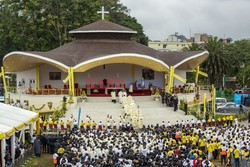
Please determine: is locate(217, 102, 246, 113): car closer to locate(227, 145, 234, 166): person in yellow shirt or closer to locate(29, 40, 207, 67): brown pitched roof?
locate(29, 40, 207, 67): brown pitched roof

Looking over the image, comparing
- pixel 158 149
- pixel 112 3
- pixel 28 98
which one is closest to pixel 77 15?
pixel 112 3

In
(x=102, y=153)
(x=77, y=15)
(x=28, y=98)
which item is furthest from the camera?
(x=77, y=15)

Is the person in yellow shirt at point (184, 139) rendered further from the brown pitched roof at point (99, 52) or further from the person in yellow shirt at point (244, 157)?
the brown pitched roof at point (99, 52)

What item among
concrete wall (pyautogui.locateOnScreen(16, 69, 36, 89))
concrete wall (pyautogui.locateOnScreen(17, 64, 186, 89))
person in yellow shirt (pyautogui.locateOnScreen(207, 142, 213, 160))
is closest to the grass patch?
person in yellow shirt (pyautogui.locateOnScreen(207, 142, 213, 160))

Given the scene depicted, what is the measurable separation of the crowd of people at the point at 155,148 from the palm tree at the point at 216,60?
29630 mm

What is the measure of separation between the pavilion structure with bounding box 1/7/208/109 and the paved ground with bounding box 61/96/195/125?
311cm


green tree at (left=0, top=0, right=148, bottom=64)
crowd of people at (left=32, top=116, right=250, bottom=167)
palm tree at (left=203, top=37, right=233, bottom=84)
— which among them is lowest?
crowd of people at (left=32, top=116, right=250, bottom=167)

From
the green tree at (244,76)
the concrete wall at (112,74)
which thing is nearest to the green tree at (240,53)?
the green tree at (244,76)

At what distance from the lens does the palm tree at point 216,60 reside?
5919 cm

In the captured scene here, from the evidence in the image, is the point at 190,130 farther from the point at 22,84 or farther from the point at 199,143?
the point at 22,84

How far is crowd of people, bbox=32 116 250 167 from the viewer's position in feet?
68.8

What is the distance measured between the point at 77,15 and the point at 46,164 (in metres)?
38.5

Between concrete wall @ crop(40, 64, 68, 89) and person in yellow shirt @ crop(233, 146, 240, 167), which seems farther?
concrete wall @ crop(40, 64, 68, 89)

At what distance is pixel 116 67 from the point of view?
52.3 metres
